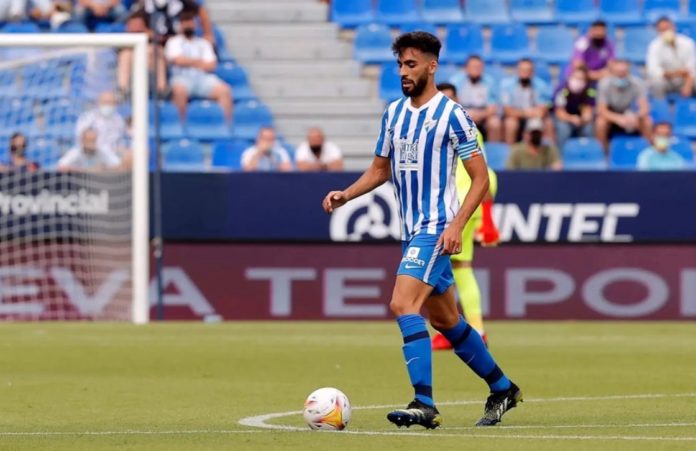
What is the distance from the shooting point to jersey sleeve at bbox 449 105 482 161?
7762mm

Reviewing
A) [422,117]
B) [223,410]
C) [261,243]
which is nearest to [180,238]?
[261,243]

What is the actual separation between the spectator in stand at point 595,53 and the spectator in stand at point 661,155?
1581 millimetres

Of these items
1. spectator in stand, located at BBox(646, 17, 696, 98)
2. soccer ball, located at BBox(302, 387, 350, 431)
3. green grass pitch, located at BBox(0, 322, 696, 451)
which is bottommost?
green grass pitch, located at BBox(0, 322, 696, 451)

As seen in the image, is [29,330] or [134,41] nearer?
[29,330]

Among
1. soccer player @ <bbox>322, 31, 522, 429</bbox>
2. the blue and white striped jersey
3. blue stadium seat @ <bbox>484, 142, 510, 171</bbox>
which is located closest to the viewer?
soccer player @ <bbox>322, 31, 522, 429</bbox>

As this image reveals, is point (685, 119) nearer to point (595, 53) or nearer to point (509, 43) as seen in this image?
point (595, 53)

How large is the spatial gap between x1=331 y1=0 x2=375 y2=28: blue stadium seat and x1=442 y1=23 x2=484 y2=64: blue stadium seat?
1.23 metres

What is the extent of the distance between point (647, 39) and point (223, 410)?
13.9 meters

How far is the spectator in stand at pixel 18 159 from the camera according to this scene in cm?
1736

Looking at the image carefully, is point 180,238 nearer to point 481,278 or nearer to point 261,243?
point 261,243

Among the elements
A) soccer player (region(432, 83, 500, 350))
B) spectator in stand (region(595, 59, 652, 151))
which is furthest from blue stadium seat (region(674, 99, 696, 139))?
soccer player (region(432, 83, 500, 350))

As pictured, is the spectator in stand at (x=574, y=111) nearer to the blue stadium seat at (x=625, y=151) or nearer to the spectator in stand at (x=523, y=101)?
the spectator in stand at (x=523, y=101)

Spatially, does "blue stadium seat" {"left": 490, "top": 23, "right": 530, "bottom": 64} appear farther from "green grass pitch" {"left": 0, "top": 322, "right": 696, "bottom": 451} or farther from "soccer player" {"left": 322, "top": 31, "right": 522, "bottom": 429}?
"soccer player" {"left": 322, "top": 31, "right": 522, "bottom": 429}

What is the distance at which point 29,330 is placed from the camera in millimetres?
15922
